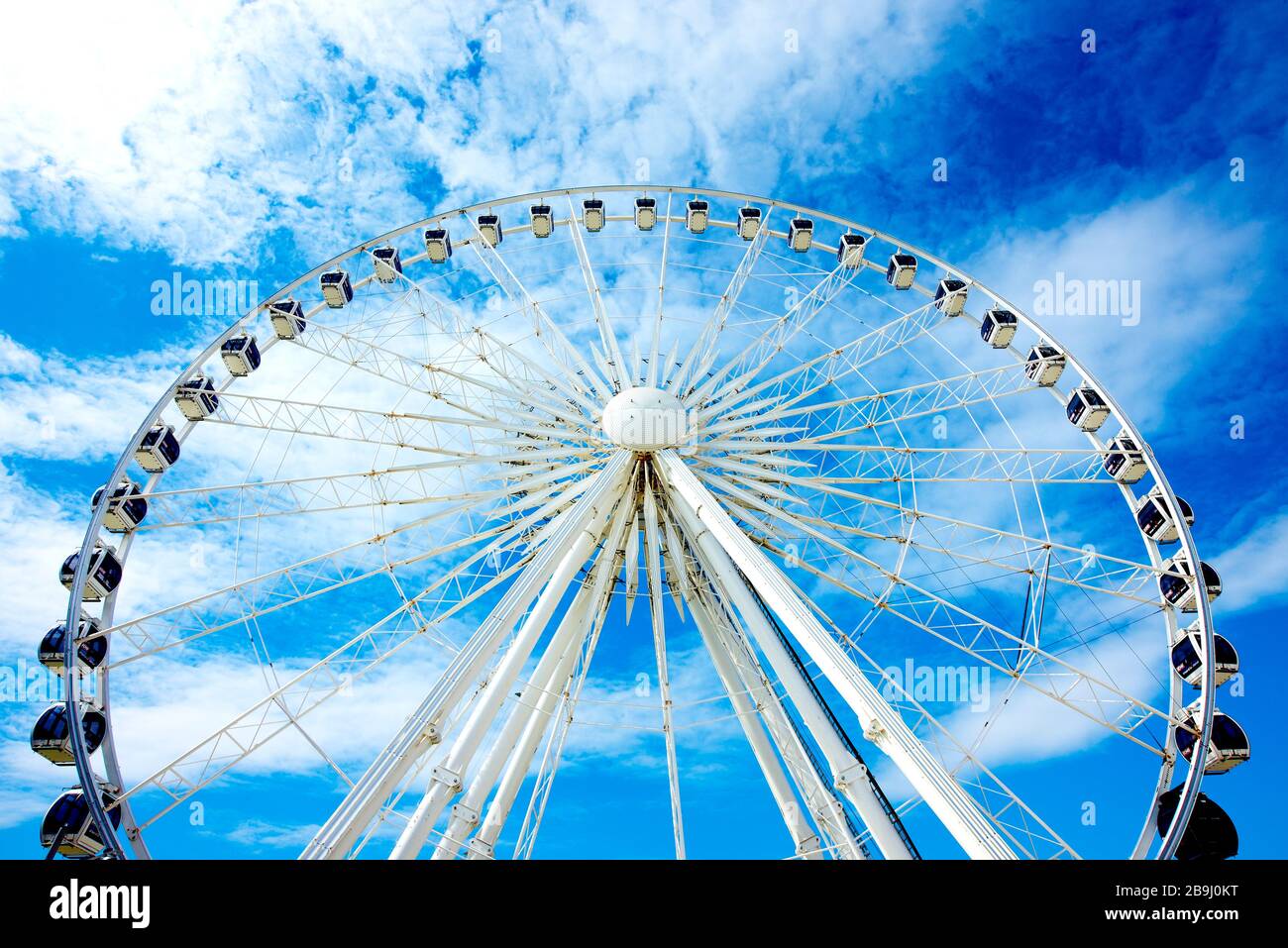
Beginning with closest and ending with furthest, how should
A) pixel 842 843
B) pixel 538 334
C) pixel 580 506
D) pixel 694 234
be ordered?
pixel 842 843, pixel 580 506, pixel 538 334, pixel 694 234

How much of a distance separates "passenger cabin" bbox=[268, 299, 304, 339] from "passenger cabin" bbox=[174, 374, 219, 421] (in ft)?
7.62

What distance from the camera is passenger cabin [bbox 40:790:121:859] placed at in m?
13.6

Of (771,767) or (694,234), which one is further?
(694,234)

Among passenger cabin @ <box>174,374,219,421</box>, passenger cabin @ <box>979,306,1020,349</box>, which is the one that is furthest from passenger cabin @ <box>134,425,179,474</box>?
passenger cabin @ <box>979,306,1020,349</box>

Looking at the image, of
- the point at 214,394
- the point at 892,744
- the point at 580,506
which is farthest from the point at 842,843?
the point at 214,394

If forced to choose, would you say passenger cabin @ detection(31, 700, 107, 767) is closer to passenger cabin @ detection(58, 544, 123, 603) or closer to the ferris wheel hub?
passenger cabin @ detection(58, 544, 123, 603)

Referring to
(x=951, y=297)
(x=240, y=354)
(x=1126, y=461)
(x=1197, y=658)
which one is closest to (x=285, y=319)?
(x=240, y=354)

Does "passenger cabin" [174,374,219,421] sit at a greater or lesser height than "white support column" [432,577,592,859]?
greater

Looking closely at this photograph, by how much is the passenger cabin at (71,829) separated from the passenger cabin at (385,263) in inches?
540
